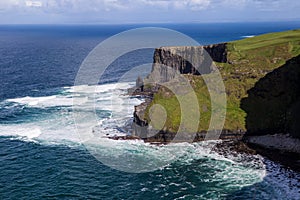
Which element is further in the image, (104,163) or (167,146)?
(167,146)

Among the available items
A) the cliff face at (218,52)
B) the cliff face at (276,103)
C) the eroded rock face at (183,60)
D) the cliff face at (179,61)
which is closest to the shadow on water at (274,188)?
the cliff face at (276,103)

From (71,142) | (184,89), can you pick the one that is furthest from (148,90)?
(71,142)

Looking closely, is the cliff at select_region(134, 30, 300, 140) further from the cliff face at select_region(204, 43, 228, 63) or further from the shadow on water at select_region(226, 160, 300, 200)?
the shadow on water at select_region(226, 160, 300, 200)

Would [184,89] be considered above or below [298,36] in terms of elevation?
below

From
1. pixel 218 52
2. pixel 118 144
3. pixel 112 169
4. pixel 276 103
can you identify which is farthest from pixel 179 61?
pixel 112 169

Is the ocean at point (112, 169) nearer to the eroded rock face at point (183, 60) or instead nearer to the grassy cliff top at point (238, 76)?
the grassy cliff top at point (238, 76)

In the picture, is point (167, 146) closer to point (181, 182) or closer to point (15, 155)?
point (181, 182)

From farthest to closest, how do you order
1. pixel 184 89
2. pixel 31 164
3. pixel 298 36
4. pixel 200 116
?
pixel 298 36, pixel 184 89, pixel 200 116, pixel 31 164

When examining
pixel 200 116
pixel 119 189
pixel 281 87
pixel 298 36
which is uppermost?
pixel 298 36

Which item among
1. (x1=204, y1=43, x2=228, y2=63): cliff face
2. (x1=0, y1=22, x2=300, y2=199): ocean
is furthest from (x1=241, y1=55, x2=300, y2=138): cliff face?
(x1=204, y1=43, x2=228, y2=63): cliff face
